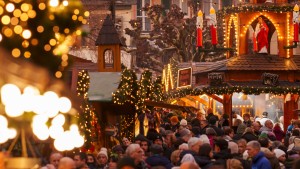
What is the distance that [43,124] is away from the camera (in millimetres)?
9867

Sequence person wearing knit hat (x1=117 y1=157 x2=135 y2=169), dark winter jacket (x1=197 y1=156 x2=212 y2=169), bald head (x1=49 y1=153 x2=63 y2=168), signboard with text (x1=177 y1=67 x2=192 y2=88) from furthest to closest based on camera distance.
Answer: signboard with text (x1=177 y1=67 x2=192 y2=88)
dark winter jacket (x1=197 y1=156 x2=212 y2=169)
bald head (x1=49 y1=153 x2=63 y2=168)
person wearing knit hat (x1=117 y1=157 x2=135 y2=169)

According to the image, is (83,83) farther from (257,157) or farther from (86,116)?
(257,157)

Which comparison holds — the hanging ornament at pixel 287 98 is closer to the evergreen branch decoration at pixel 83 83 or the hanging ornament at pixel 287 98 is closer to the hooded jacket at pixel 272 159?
the evergreen branch decoration at pixel 83 83

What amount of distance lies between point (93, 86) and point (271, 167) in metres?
12.9

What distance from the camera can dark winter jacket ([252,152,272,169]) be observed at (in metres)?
16.6

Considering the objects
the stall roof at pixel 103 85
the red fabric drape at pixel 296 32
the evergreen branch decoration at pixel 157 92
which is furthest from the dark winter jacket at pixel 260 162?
the red fabric drape at pixel 296 32

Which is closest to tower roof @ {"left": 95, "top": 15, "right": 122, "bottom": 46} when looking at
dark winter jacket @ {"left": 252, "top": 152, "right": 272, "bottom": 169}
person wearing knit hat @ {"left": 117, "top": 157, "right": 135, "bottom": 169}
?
dark winter jacket @ {"left": 252, "top": 152, "right": 272, "bottom": 169}

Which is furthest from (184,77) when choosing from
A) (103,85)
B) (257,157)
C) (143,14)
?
(143,14)

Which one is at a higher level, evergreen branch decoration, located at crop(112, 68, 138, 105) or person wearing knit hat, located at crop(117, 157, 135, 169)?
person wearing knit hat, located at crop(117, 157, 135, 169)

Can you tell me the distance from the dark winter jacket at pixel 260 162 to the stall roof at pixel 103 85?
12.3 m

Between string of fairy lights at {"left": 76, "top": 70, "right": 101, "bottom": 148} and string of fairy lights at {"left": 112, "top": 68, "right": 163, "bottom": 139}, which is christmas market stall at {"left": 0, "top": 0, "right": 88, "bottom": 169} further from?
string of fairy lights at {"left": 112, "top": 68, "right": 163, "bottom": 139}

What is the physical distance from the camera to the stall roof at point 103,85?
29131mm

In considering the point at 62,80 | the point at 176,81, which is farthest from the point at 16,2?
the point at 176,81

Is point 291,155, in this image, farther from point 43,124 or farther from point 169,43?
point 169,43
